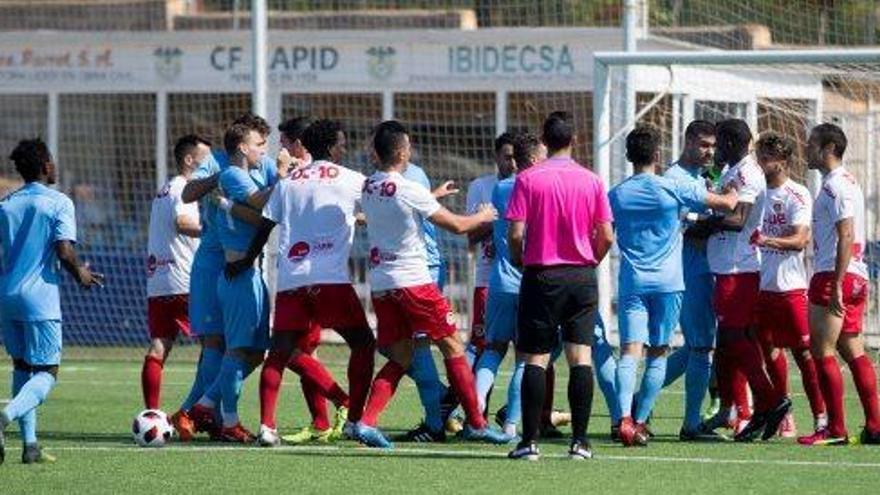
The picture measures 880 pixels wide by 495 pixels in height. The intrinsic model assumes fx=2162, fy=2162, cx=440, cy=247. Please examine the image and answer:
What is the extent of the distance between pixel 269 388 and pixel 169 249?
2.31 meters

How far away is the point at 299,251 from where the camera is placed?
14.3 m

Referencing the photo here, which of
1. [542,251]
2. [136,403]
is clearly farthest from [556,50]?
[542,251]

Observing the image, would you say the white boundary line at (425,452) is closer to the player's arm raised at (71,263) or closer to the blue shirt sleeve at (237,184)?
the player's arm raised at (71,263)

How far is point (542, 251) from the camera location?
12.8 m

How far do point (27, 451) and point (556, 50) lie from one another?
45.8 feet

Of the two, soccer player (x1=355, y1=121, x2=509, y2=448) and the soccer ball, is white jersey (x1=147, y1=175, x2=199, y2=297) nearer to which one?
the soccer ball

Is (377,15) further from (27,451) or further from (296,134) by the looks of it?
(27,451)

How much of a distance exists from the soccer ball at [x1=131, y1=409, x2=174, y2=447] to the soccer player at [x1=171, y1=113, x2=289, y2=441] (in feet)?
2.96

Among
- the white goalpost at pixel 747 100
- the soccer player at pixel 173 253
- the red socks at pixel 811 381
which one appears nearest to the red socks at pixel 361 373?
the soccer player at pixel 173 253

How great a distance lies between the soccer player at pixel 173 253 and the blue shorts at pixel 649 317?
→ 11.2ft

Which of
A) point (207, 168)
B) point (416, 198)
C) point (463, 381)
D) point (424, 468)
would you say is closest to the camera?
point (424, 468)

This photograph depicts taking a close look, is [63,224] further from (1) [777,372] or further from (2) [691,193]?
(1) [777,372]

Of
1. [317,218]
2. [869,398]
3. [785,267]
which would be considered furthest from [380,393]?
[869,398]

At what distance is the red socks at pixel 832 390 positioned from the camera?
1420cm
